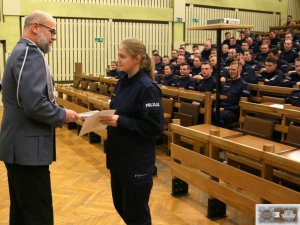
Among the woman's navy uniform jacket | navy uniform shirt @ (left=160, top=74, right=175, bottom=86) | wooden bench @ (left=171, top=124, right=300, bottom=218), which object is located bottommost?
wooden bench @ (left=171, top=124, right=300, bottom=218)

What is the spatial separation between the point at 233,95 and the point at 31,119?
3.99m

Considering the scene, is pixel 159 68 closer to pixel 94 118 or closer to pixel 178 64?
pixel 178 64

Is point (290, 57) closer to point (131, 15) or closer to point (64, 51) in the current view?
point (131, 15)

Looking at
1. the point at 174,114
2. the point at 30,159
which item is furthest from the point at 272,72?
the point at 30,159

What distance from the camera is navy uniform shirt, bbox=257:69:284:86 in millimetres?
5852

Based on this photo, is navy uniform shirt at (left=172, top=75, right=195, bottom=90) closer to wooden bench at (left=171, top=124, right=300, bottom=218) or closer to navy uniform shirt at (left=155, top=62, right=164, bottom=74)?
navy uniform shirt at (left=155, top=62, right=164, bottom=74)

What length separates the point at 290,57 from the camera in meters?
8.77

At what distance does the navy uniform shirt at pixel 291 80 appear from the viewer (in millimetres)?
5728

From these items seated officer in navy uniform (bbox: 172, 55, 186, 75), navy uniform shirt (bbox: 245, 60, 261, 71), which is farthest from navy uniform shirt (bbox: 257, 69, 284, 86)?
seated officer in navy uniform (bbox: 172, 55, 186, 75)

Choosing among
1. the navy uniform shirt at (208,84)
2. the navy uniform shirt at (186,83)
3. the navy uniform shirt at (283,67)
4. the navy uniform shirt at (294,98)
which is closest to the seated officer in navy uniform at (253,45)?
the navy uniform shirt at (283,67)

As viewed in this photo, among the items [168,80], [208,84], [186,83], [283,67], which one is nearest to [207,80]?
[208,84]

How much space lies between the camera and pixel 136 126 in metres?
2.15

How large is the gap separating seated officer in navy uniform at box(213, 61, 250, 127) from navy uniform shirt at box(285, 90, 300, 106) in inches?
29.4

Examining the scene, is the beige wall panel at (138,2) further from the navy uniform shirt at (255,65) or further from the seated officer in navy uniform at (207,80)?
the seated officer in navy uniform at (207,80)
